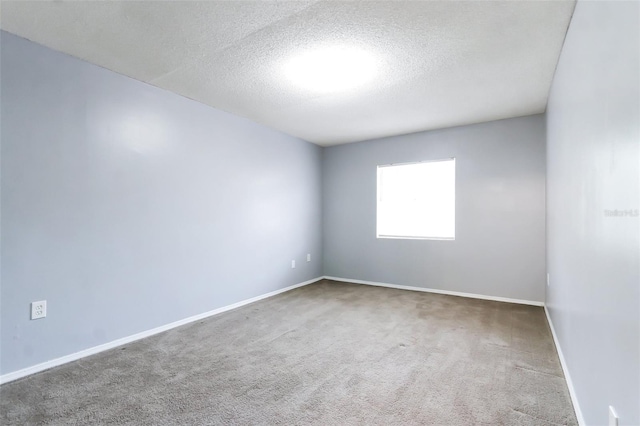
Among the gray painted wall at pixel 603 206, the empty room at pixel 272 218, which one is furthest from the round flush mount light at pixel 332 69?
the gray painted wall at pixel 603 206

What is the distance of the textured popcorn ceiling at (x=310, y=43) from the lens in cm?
187

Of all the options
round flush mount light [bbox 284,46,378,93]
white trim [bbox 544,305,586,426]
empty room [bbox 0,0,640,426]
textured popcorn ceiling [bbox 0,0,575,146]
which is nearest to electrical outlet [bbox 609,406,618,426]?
empty room [bbox 0,0,640,426]

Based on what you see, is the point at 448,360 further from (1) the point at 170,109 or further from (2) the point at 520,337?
(1) the point at 170,109

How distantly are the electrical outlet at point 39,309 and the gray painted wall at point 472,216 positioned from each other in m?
3.92

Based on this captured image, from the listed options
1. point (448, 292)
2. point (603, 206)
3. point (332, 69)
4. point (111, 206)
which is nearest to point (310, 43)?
point (332, 69)

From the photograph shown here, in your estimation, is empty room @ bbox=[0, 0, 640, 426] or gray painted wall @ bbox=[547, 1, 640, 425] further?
empty room @ bbox=[0, 0, 640, 426]

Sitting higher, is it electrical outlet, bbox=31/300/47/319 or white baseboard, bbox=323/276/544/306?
electrical outlet, bbox=31/300/47/319

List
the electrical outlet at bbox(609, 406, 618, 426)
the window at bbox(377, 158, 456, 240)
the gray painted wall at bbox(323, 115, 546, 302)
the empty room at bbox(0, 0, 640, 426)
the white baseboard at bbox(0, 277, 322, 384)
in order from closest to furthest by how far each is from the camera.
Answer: the electrical outlet at bbox(609, 406, 618, 426), the empty room at bbox(0, 0, 640, 426), the white baseboard at bbox(0, 277, 322, 384), the gray painted wall at bbox(323, 115, 546, 302), the window at bbox(377, 158, 456, 240)

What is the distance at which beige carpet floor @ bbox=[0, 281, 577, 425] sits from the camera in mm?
1700

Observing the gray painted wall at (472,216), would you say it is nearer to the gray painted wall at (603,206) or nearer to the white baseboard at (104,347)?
the gray painted wall at (603,206)

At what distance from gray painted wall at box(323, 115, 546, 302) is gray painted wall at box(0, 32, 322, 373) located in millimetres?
1771

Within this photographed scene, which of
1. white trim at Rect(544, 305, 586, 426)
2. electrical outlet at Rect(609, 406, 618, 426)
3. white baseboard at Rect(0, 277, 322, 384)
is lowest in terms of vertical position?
white baseboard at Rect(0, 277, 322, 384)

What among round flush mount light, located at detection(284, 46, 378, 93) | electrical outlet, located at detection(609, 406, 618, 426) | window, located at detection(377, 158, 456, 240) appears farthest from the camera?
window, located at detection(377, 158, 456, 240)

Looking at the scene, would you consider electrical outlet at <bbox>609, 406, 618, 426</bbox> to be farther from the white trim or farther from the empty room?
the white trim
